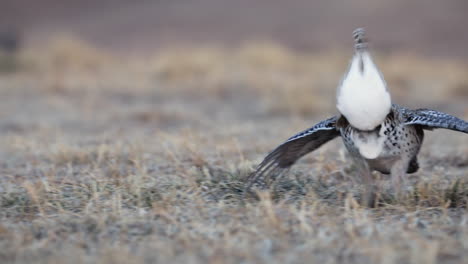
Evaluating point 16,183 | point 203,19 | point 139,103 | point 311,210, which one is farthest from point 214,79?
point 203,19

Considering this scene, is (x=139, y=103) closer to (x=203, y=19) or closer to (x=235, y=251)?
(x=235, y=251)

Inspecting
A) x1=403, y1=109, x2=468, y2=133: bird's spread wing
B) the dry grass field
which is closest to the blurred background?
the dry grass field

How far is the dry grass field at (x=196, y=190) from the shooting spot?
3.16 metres

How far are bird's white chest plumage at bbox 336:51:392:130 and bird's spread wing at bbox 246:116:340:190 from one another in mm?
580

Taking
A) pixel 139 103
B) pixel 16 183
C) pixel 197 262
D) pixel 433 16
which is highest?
pixel 433 16

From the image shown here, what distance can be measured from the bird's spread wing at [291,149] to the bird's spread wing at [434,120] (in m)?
0.45

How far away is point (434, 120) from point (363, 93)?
2.17 feet

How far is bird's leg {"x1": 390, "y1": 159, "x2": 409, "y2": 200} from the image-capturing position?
12.7 feet

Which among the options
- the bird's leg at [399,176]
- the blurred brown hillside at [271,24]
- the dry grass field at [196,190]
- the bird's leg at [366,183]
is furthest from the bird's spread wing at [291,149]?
the blurred brown hillside at [271,24]

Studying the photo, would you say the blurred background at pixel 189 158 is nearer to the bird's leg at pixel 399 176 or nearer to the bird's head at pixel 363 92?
the bird's leg at pixel 399 176

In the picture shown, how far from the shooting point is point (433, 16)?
25359 millimetres

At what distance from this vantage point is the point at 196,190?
419 centimetres

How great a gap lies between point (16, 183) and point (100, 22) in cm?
2191

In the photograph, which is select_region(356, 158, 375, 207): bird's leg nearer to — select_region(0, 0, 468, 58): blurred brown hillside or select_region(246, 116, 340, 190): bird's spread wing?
select_region(246, 116, 340, 190): bird's spread wing
